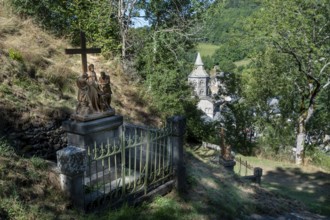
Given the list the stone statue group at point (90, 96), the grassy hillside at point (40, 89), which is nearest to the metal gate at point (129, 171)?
the stone statue group at point (90, 96)

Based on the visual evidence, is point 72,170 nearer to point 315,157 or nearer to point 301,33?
point 301,33

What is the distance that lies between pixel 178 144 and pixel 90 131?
1.76 m

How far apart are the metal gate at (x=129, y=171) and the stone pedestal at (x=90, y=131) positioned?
19cm

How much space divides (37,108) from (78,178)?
3.79 metres

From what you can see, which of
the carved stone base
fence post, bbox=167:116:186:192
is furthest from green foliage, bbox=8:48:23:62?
fence post, bbox=167:116:186:192

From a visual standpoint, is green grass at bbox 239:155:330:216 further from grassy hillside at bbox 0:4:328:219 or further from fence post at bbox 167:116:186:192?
fence post at bbox 167:116:186:192

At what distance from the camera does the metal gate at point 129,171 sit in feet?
18.0

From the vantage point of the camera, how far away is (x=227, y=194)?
294 inches

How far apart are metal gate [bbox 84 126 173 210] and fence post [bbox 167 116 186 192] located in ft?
0.28

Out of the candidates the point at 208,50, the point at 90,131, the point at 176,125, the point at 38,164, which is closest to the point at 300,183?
the point at 176,125

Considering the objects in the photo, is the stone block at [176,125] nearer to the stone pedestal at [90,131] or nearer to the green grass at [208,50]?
the stone pedestal at [90,131]

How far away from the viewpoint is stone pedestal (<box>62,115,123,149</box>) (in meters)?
6.18

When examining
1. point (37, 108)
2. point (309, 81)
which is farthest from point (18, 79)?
point (309, 81)

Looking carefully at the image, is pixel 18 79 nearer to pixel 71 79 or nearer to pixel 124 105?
pixel 71 79
